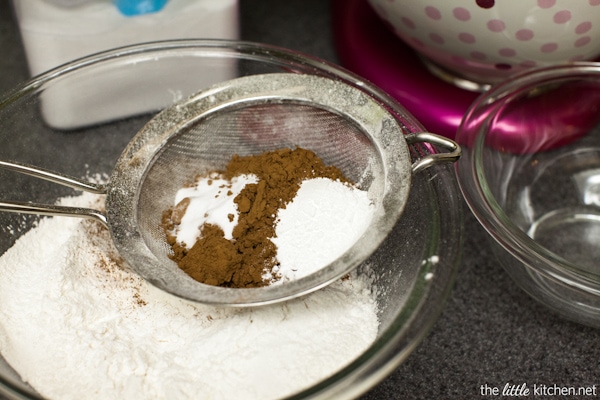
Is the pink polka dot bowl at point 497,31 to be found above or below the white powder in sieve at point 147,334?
above

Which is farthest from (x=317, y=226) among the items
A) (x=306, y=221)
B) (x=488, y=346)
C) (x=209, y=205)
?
(x=488, y=346)

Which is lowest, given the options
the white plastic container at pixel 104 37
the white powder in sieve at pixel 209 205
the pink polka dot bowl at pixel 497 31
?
the white powder in sieve at pixel 209 205

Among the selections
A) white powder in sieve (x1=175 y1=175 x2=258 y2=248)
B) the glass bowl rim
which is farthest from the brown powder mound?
the glass bowl rim

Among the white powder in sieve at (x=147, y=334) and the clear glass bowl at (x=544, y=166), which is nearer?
the white powder in sieve at (x=147, y=334)

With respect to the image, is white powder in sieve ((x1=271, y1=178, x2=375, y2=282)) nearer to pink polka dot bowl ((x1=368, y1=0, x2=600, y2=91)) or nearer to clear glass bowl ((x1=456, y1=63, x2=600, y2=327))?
clear glass bowl ((x1=456, y1=63, x2=600, y2=327))

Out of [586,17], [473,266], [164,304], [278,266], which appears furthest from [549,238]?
[164,304]

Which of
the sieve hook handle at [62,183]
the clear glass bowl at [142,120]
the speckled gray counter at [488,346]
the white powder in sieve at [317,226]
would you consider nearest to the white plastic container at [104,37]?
the clear glass bowl at [142,120]

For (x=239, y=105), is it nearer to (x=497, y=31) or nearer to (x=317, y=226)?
(x=317, y=226)

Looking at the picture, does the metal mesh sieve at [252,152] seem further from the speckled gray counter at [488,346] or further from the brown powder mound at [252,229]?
the speckled gray counter at [488,346]
